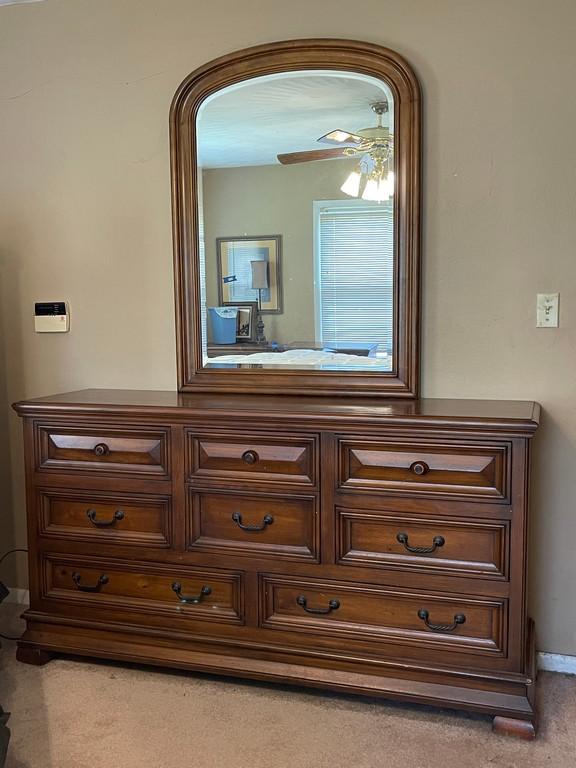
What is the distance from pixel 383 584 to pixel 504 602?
0.34 metres

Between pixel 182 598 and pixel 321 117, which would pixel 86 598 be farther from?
pixel 321 117

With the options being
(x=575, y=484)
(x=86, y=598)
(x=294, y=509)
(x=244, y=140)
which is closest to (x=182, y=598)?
(x=86, y=598)

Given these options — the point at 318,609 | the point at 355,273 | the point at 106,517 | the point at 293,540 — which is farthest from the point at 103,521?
the point at 355,273

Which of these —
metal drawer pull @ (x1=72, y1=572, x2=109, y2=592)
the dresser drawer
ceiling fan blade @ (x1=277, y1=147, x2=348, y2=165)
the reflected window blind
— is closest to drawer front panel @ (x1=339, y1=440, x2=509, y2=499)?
the reflected window blind

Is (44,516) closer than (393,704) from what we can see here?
No

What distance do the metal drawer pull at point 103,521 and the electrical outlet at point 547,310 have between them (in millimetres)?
1520

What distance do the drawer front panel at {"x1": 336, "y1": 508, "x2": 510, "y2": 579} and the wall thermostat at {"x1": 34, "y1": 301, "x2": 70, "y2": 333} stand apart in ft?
4.70

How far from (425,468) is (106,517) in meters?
1.08

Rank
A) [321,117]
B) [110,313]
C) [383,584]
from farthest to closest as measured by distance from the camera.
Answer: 1. [110,313]
2. [321,117]
3. [383,584]

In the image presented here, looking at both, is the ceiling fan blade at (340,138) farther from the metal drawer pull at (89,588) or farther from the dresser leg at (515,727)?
the dresser leg at (515,727)

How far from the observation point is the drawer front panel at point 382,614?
6.38ft

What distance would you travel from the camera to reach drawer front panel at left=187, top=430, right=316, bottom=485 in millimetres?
2045

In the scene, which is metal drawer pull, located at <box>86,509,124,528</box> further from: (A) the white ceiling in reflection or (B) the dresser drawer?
(A) the white ceiling in reflection

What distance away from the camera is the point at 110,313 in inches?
106
